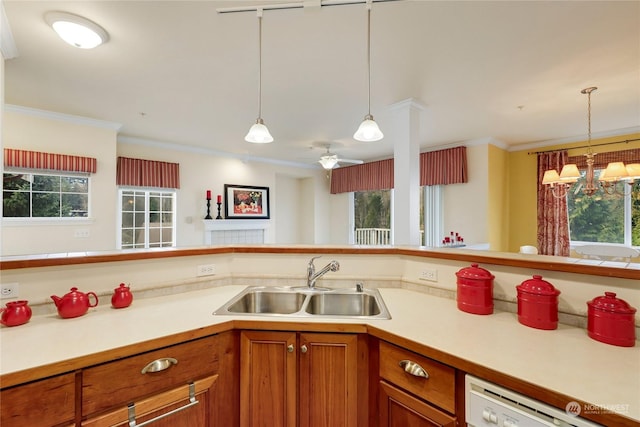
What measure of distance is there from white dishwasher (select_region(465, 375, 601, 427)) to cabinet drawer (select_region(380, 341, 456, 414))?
64 millimetres

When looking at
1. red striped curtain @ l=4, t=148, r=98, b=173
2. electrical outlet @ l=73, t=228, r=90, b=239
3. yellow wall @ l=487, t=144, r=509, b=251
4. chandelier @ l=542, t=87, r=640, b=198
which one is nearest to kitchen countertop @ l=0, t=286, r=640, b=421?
chandelier @ l=542, t=87, r=640, b=198

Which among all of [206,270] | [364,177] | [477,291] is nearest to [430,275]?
[477,291]

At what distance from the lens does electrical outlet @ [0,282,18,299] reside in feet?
4.25

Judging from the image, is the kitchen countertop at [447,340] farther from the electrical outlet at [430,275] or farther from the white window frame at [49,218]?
the white window frame at [49,218]

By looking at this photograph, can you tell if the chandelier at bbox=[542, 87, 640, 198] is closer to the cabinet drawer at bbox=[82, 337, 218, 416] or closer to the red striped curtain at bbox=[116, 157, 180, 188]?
the cabinet drawer at bbox=[82, 337, 218, 416]

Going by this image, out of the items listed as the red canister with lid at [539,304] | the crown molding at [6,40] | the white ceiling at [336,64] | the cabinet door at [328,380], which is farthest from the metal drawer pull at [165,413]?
the crown molding at [6,40]

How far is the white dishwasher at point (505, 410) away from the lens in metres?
0.79

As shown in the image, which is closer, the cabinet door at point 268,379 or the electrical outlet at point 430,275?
the cabinet door at point 268,379

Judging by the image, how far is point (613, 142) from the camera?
3934 millimetres

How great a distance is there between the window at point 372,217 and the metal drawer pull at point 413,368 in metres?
5.02

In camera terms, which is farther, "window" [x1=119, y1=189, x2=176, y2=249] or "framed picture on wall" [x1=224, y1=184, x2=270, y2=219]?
"framed picture on wall" [x1=224, y1=184, x2=270, y2=219]

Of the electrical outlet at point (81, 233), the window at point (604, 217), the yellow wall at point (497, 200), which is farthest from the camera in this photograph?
the yellow wall at point (497, 200)

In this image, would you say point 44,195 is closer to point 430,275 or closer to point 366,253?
point 366,253

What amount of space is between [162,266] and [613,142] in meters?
5.63
